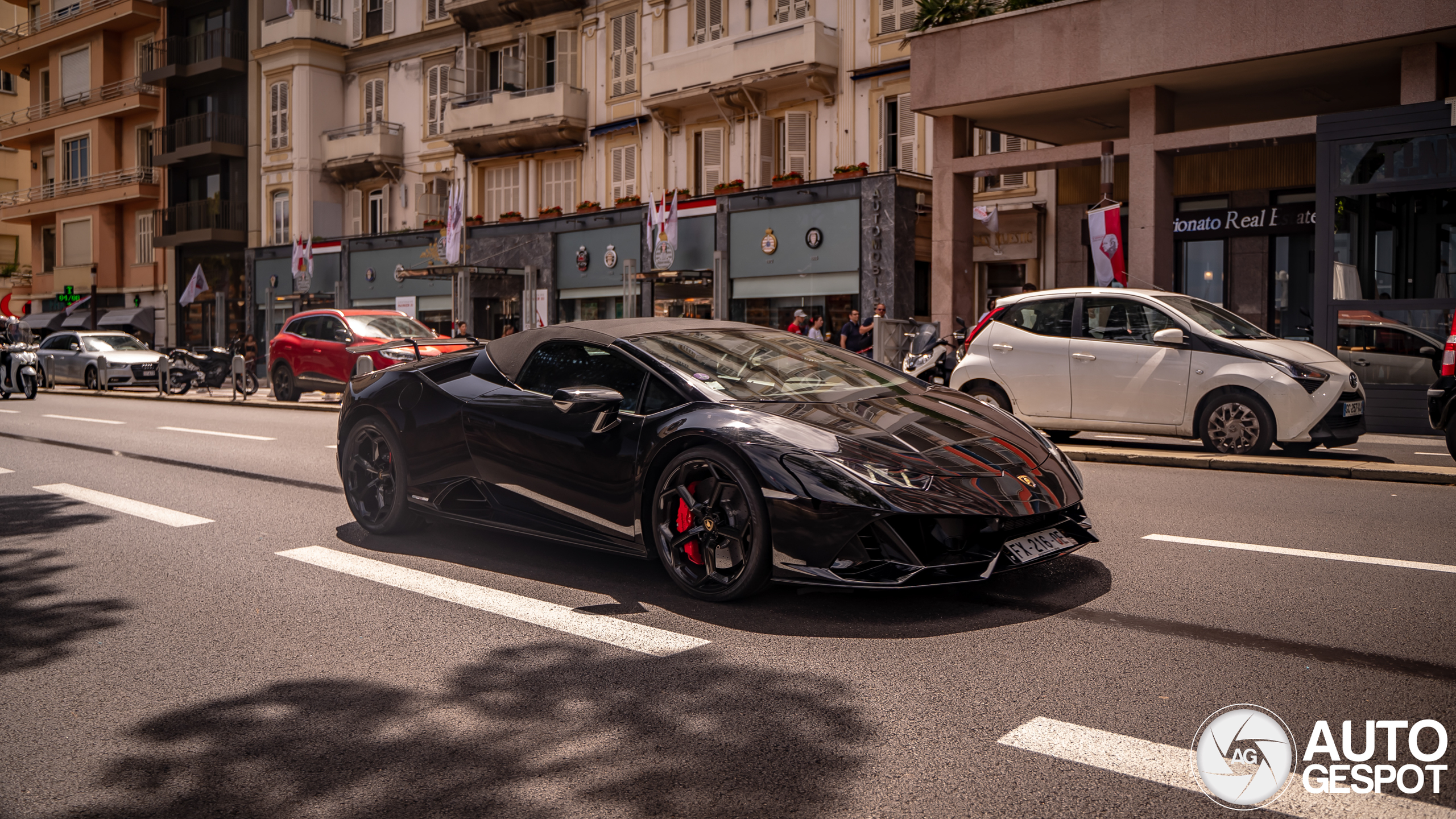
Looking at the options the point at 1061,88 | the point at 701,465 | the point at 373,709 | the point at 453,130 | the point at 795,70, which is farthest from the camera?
the point at 453,130

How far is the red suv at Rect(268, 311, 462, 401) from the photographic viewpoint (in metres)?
20.2

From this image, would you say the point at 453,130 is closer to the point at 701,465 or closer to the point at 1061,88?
the point at 1061,88

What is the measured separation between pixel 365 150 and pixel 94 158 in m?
16.8

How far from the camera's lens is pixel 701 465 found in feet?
15.9

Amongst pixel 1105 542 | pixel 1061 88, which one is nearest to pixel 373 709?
pixel 1105 542

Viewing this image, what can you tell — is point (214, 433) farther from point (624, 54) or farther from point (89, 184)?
point (89, 184)

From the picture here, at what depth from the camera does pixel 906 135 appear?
25.0m

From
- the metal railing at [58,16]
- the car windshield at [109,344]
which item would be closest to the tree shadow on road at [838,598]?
the car windshield at [109,344]

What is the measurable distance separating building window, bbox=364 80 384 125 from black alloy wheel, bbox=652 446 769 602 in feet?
116

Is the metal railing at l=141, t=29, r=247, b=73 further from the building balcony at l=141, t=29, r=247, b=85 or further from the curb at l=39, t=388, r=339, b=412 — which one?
the curb at l=39, t=388, r=339, b=412

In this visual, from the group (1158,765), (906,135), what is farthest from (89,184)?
(1158,765)

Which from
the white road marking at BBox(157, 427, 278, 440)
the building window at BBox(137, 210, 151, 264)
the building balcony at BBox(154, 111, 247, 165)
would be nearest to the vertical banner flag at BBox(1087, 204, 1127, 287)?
the white road marking at BBox(157, 427, 278, 440)

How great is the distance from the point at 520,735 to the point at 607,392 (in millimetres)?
2128

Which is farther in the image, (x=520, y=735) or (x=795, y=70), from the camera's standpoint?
(x=795, y=70)
